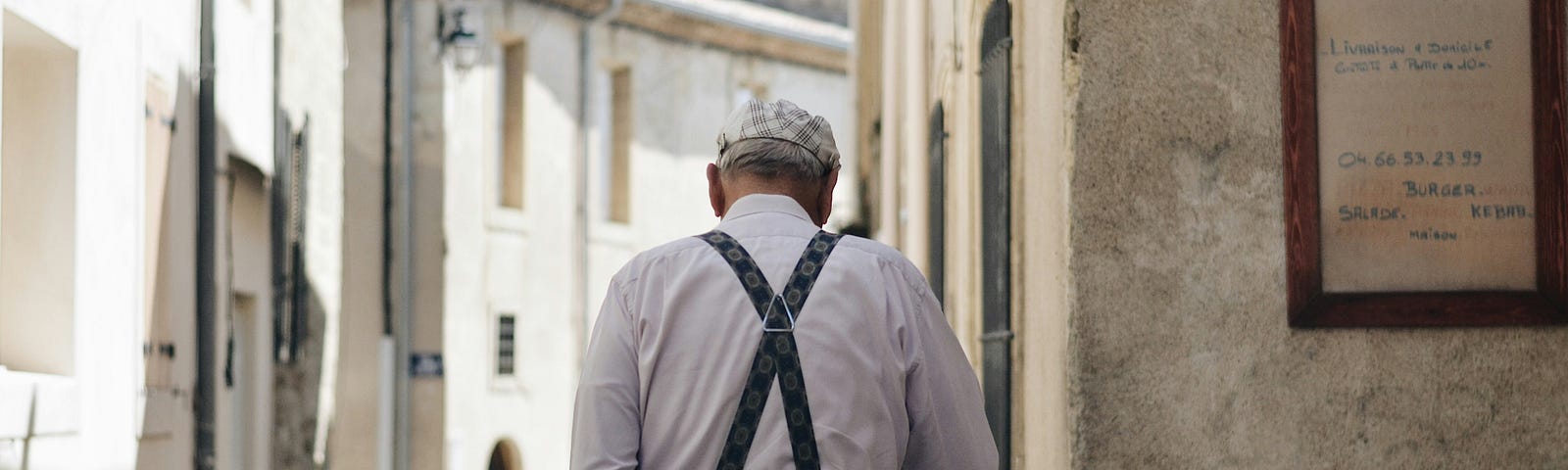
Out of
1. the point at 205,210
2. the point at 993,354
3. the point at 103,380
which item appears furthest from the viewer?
the point at 205,210

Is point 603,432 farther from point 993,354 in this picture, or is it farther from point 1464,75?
point 993,354

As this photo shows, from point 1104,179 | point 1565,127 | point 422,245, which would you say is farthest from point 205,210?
point 422,245

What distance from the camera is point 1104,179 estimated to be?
4.11m

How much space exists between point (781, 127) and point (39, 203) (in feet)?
16.0

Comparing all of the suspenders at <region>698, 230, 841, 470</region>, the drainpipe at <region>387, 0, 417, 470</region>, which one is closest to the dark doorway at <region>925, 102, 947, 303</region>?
the suspenders at <region>698, 230, 841, 470</region>

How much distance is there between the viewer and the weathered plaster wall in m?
3.95

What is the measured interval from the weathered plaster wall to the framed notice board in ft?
0.22

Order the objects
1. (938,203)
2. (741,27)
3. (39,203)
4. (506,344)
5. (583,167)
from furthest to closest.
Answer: (741,27) → (583,167) → (506,344) → (938,203) → (39,203)

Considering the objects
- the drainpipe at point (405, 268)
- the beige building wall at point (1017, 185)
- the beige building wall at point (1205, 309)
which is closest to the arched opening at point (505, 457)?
the drainpipe at point (405, 268)

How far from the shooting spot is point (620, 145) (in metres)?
23.4

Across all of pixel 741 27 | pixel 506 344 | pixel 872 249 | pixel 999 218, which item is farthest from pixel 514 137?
pixel 872 249

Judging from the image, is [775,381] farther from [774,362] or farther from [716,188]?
[716,188]

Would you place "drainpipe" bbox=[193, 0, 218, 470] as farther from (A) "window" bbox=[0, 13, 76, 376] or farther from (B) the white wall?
(B) the white wall

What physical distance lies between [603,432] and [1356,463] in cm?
193
